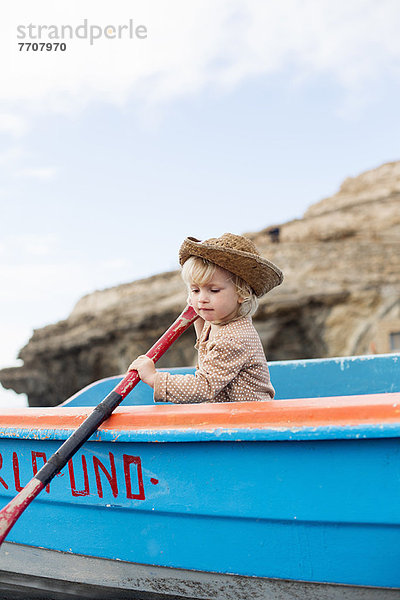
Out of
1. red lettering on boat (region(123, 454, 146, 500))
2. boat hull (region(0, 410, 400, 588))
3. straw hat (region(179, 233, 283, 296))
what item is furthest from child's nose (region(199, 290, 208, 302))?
red lettering on boat (region(123, 454, 146, 500))

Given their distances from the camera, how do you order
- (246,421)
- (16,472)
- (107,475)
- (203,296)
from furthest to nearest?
(16,472) < (203,296) < (107,475) < (246,421)

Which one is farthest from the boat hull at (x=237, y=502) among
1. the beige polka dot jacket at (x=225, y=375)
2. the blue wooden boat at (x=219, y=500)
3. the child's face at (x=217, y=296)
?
the child's face at (x=217, y=296)

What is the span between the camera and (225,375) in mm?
2191

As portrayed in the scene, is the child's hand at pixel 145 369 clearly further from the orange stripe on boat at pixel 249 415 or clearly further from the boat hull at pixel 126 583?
the boat hull at pixel 126 583

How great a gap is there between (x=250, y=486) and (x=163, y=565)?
0.55 m

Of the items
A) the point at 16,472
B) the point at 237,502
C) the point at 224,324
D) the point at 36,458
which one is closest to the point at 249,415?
the point at 237,502

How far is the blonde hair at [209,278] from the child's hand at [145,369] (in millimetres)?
372

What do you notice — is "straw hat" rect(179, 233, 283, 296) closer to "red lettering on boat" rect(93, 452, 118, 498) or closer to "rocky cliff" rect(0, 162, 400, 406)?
"red lettering on boat" rect(93, 452, 118, 498)

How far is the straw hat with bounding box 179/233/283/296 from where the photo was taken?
2.18 meters

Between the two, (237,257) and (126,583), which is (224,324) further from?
(126,583)

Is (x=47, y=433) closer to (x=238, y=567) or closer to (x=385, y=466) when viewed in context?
(x=238, y=567)

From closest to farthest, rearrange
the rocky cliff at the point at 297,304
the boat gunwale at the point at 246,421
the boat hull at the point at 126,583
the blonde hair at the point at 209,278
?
1. the boat gunwale at the point at 246,421
2. the boat hull at the point at 126,583
3. the blonde hair at the point at 209,278
4. the rocky cliff at the point at 297,304

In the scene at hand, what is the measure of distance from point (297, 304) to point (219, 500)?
11.8 metres

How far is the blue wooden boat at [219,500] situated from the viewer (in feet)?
5.85
